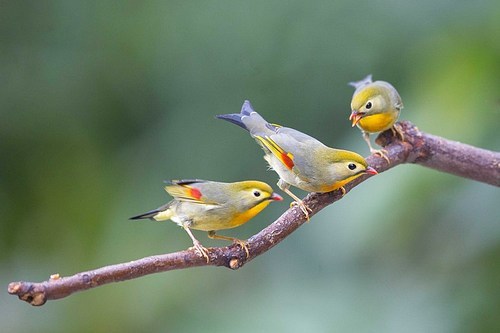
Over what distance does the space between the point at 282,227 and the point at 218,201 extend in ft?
0.99

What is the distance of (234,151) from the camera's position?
16.1ft

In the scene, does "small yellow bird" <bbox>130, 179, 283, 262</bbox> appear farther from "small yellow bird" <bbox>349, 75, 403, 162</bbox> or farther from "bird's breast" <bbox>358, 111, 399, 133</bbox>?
"bird's breast" <bbox>358, 111, 399, 133</bbox>

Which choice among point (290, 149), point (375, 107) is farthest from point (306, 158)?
point (375, 107)

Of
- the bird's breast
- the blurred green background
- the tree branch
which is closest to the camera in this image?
the tree branch

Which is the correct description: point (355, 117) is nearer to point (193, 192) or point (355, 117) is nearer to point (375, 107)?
point (375, 107)

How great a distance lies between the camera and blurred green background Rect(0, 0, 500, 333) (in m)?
3.82

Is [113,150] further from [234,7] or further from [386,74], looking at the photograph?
[386,74]

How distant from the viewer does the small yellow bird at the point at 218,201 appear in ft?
5.95

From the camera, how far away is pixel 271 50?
500 centimetres

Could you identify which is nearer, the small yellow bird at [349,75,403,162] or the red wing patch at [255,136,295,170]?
the red wing patch at [255,136,295,170]

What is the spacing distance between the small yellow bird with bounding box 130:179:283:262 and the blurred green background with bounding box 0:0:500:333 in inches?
77.5

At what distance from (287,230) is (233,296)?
2358mm

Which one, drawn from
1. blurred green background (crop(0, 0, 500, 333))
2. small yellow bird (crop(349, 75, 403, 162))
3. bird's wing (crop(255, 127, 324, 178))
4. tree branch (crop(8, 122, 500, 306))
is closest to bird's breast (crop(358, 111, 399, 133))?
small yellow bird (crop(349, 75, 403, 162))

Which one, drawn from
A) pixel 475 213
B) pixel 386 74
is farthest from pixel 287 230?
pixel 386 74
